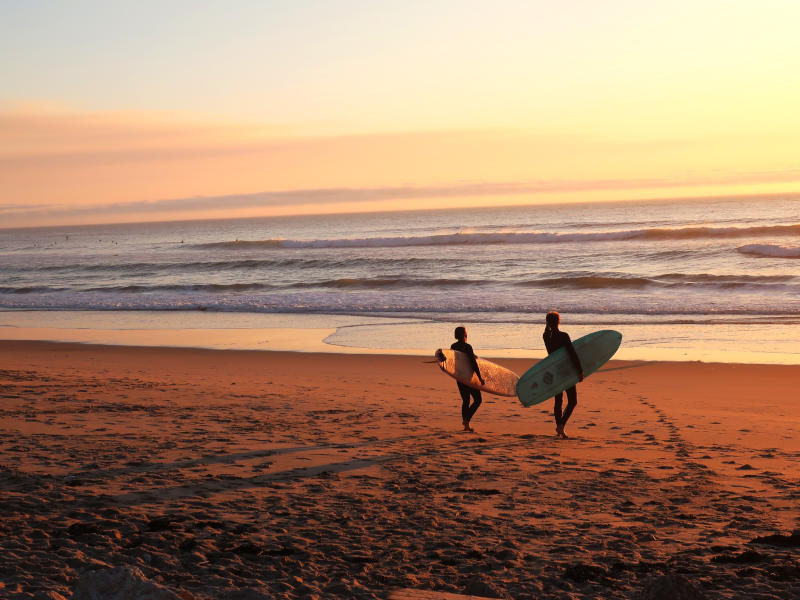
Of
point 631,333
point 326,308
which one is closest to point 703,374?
point 631,333

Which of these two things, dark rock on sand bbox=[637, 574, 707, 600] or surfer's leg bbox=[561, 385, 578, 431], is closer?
dark rock on sand bbox=[637, 574, 707, 600]

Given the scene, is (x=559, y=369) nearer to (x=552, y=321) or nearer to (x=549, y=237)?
(x=552, y=321)

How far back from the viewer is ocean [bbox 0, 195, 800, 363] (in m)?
17.5

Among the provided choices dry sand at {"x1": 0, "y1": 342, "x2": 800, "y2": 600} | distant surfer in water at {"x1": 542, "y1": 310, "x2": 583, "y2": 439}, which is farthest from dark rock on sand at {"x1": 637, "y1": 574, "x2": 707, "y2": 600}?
distant surfer in water at {"x1": 542, "y1": 310, "x2": 583, "y2": 439}

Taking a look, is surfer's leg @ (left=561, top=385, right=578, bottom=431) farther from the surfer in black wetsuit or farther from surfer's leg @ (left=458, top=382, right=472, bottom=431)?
surfer's leg @ (left=458, top=382, right=472, bottom=431)

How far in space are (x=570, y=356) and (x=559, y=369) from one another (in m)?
0.40

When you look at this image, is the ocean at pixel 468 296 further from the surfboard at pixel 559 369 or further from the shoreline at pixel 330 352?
the surfboard at pixel 559 369

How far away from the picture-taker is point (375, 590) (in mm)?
4438

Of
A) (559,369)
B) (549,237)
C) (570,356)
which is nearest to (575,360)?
(570,356)

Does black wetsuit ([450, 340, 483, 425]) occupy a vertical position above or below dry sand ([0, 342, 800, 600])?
above

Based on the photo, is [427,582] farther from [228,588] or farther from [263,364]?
[263,364]

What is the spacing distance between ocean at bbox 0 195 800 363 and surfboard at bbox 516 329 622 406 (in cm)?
490

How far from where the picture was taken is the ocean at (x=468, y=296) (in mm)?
17547

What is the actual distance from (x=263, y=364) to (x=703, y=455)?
9139mm
